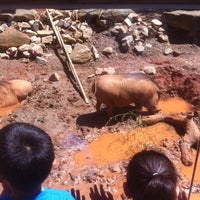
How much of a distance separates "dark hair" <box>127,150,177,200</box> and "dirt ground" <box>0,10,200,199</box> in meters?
2.67

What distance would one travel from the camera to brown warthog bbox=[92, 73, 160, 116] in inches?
261

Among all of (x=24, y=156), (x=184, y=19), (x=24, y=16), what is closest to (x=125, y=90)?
(x=184, y=19)

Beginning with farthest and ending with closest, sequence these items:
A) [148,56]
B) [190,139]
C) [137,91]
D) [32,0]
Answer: [148,56] → [137,91] → [190,139] → [32,0]

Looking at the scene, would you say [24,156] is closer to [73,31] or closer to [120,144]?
[120,144]

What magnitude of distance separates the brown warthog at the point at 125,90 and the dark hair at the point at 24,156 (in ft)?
13.6

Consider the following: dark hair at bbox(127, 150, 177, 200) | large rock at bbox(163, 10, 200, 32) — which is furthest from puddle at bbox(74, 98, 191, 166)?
dark hair at bbox(127, 150, 177, 200)

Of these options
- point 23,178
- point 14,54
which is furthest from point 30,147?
point 14,54

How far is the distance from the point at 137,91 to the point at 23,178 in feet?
14.2

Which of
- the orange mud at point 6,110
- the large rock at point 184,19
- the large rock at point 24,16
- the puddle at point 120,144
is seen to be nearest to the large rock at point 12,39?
the large rock at point 24,16

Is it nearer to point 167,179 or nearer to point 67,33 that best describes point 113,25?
point 67,33

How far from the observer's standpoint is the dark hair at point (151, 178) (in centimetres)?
254

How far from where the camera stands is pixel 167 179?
2.56 meters

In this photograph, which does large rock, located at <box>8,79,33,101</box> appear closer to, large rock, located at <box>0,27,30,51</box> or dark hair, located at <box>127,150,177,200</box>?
large rock, located at <box>0,27,30,51</box>

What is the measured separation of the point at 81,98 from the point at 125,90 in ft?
2.36
